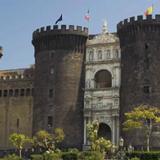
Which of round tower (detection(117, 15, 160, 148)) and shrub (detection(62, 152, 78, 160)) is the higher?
round tower (detection(117, 15, 160, 148))

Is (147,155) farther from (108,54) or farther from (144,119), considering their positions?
(108,54)

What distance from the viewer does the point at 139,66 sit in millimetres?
70312

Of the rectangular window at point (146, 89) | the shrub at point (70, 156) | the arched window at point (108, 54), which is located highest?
the arched window at point (108, 54)

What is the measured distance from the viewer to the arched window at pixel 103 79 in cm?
7425

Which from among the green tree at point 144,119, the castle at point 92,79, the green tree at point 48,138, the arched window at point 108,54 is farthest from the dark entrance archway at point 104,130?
the arched window at point 108,54

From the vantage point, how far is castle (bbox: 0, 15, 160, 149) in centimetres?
Answer: 7000

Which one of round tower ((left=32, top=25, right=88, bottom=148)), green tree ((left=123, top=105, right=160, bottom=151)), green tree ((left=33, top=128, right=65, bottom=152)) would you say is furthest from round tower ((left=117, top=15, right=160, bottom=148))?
green tree ((left=33, top=128, right=65, bottom=152))

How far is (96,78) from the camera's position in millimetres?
74750

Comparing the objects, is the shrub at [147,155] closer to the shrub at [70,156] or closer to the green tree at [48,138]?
the shrub at [70,156]

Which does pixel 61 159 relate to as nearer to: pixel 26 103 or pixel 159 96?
pixel 159 96

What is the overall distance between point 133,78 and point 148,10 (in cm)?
886

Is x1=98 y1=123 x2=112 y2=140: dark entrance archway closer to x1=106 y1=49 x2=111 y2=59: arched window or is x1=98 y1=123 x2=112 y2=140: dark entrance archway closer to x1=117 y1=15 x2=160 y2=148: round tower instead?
x1=117 y1=15 x2=160 y2=148: round tower

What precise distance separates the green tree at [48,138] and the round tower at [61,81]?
1.68 m

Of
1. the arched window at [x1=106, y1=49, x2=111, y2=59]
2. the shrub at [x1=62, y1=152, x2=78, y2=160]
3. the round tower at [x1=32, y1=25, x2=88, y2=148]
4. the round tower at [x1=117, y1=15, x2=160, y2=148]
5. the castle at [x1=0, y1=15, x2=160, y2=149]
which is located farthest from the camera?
the arched window at [x1=106, y1=49, x2=111, y2=59]
